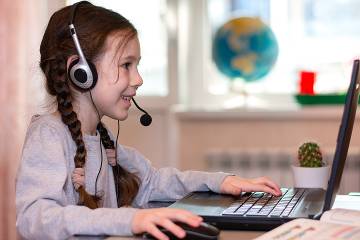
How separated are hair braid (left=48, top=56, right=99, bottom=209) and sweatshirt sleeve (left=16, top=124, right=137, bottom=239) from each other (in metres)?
0.05

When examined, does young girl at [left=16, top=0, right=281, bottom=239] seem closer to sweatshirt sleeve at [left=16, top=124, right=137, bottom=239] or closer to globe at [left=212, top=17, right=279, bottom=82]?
sweatshirt sleeve at [left=16, top=124, right=137, bottom=239]

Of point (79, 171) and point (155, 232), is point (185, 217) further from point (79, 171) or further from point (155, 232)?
point (79, 171)

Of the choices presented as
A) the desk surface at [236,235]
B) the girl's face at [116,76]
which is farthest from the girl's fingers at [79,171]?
the desk surface at [236,235]

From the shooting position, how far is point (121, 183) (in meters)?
1.52

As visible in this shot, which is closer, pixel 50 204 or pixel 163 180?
pixel 50 204

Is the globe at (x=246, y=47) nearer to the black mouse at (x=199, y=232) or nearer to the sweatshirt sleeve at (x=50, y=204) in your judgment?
the sweatshirt sleeve at (x=50, y=204)

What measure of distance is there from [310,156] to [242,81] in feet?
4.54

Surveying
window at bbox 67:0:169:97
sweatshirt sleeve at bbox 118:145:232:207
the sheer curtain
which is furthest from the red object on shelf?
sweatshirt sleeve at bbox 118:145:232:207

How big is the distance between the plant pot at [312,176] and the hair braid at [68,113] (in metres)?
0.48

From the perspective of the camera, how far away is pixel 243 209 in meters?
1.23

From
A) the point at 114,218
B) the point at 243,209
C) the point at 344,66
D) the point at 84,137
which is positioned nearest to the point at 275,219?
the point at 243,209

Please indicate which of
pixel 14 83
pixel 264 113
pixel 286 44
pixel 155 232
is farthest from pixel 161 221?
pixel 286 44

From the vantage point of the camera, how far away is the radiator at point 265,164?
2830mm

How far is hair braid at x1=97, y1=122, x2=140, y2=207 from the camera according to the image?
1.51m
